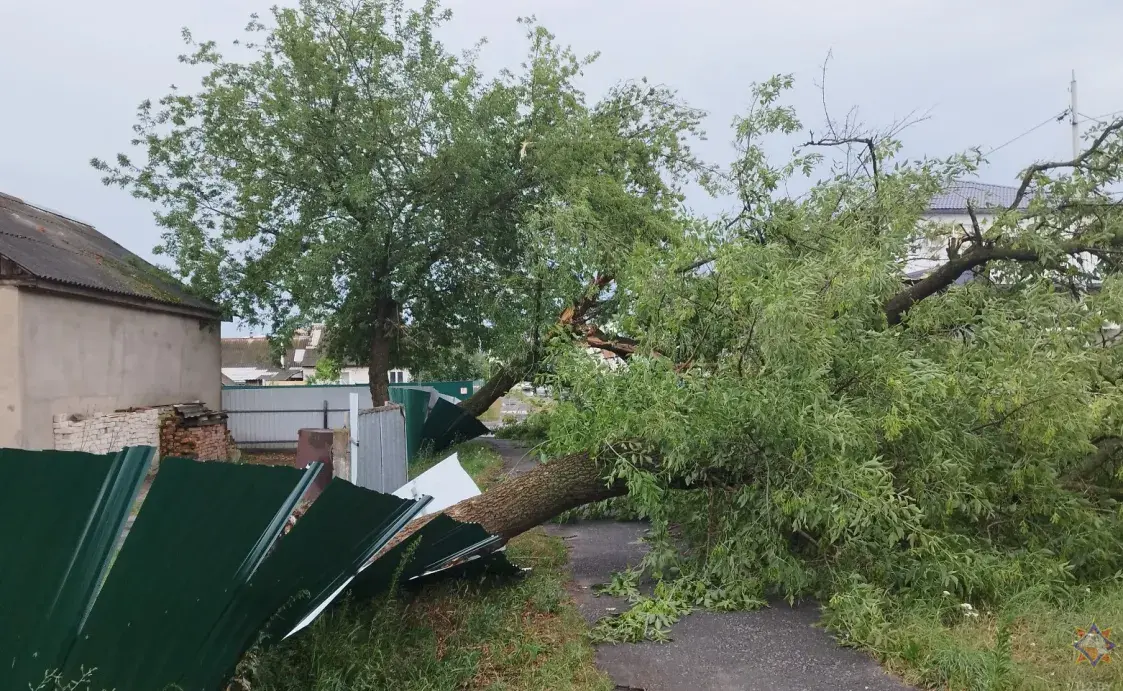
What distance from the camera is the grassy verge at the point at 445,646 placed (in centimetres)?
376

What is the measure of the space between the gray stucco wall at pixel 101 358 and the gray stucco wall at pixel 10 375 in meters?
0.07

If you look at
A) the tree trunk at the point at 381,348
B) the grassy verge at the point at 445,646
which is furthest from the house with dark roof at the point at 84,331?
the grassy verge at the point at 445,646

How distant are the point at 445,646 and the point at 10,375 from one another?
8.86 m

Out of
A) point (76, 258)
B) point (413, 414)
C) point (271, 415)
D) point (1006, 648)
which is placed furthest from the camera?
point (271, 415)

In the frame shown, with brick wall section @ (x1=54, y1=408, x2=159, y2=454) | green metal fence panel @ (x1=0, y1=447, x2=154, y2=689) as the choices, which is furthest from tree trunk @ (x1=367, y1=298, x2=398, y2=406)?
green metal fence panel @ (x1=0, y1=447, x2=154, y2=689)

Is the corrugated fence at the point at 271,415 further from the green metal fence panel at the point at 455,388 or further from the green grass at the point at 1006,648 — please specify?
the green grass at the point at 1006,648

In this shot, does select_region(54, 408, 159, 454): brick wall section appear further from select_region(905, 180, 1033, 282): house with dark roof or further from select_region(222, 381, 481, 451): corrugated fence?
select_region(905, 180, 1033, 282): house with dark roof

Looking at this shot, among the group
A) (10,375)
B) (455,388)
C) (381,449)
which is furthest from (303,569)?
(455,388)

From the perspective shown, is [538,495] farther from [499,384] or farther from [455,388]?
[455,388]

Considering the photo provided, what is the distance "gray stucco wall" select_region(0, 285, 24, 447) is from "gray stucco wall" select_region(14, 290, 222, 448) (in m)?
0.07

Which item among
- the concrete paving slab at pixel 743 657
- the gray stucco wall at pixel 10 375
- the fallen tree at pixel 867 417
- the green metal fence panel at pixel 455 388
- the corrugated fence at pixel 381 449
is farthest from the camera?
the green metal fence panel at pixel 455 388

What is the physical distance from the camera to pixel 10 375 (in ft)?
33.6

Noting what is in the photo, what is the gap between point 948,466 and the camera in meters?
5.10

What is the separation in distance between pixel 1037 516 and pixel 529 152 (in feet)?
32.3
